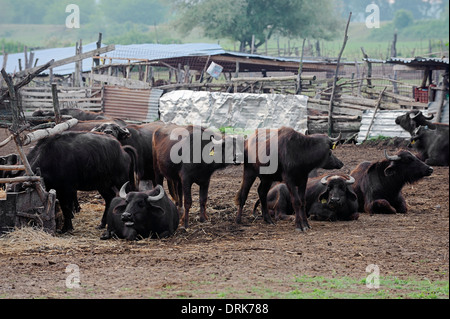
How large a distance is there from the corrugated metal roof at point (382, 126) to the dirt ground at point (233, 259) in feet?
31.7

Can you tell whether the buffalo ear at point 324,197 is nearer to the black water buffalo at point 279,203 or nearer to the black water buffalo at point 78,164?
the black water buffalo at point 279,203

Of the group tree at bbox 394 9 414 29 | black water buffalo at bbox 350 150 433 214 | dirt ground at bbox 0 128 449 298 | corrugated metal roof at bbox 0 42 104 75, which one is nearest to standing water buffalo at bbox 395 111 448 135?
black water buffalo at bbox 350 150 433 214

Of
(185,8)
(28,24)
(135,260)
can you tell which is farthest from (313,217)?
(28,24)

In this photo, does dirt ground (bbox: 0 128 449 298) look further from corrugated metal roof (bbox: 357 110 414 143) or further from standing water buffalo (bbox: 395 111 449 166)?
corrugated metal roof (bbox: 357 110 414 143)

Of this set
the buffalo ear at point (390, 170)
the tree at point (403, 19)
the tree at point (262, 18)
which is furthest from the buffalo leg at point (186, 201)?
the tree at point (403, 19)

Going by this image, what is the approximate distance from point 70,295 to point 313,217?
6.37 meters

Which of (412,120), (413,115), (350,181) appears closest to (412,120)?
(412,120)

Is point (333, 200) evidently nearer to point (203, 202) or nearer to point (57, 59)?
point (203, 202)

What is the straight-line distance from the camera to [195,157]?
37.9 feet

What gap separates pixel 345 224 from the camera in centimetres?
1126

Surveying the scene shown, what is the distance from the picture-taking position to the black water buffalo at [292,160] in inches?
433

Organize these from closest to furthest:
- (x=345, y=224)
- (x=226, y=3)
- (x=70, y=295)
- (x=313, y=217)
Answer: (x=70, y=295), (x=345, y=224), (x=313, y=217), (x=226, y=3)
